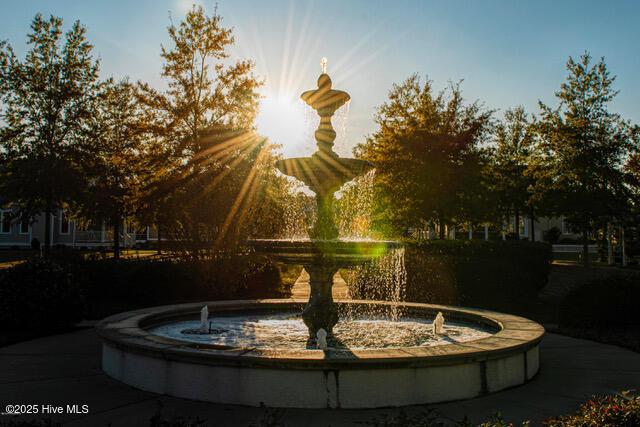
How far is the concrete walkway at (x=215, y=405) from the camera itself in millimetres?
5453

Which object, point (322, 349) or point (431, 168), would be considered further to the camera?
point (431, 168)

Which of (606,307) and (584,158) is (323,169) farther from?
(584,158)

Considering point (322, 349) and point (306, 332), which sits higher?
point (322, 349)

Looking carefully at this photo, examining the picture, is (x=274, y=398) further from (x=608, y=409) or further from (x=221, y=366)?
(x=608, y=409)

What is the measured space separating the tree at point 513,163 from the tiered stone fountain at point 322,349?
23558 mm

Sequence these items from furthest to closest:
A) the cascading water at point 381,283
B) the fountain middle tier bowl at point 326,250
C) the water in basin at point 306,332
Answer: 1. the cascading water at point 381,283
2. the water in basin at point 306,332
3. the fountain middle tier bowl at point 326,250


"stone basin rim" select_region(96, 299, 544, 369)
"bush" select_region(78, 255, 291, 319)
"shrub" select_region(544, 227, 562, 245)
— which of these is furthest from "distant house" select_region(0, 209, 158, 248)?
"stone basin rim" select_region(96, 299, 544, 369)

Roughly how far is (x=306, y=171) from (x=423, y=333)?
358cm

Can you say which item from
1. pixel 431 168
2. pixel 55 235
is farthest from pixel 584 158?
pixel 55 235

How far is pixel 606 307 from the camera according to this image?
12477mm

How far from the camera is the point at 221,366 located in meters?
5.91

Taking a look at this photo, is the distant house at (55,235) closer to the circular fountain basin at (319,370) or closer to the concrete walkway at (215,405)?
the concrete walkway at (215,405)

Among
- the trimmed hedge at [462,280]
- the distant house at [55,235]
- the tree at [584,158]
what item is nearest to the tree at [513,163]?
the tree at [584,158]

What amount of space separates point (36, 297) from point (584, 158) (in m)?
24.3
